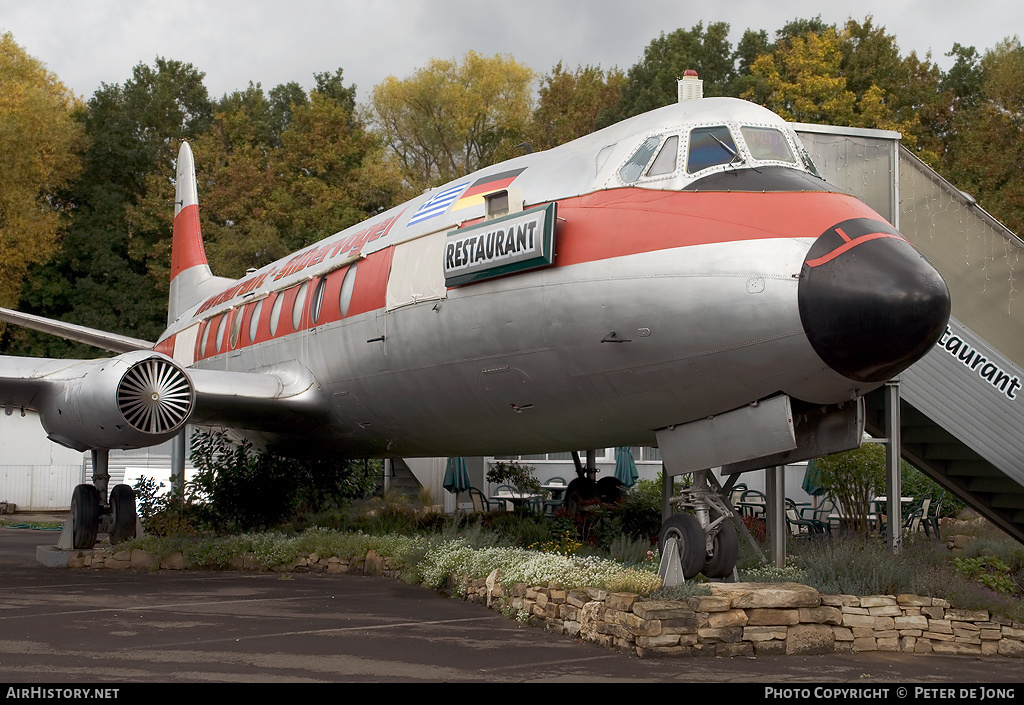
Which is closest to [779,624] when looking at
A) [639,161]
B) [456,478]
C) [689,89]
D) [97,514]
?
[639,161]

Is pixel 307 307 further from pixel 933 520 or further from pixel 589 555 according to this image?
pixel 933 520

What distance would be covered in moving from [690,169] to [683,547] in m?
3.16

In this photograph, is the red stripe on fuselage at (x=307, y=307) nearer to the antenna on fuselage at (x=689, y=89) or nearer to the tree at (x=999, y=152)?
the antenna on fuselage at (x=689, y=89)

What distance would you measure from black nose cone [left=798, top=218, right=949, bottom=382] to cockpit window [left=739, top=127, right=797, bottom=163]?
4.91 feet

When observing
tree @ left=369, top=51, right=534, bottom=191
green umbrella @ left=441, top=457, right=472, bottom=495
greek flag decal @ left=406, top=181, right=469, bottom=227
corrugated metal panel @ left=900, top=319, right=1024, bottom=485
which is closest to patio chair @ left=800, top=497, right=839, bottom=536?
corrugated metal panel @ left=900, top=319, right=1024, bottom=485

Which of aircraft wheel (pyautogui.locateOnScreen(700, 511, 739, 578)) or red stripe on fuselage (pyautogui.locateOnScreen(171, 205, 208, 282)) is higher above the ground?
red stripe on fuselage (pyautogui.locateOnScreen(171, 205, 208, 282))

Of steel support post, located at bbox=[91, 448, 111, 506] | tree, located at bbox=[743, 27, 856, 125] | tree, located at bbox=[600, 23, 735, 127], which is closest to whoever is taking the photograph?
steel support post, located at bbox=[91, 448, 111, 506]

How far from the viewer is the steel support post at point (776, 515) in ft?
34.7

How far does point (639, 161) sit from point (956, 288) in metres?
5.31

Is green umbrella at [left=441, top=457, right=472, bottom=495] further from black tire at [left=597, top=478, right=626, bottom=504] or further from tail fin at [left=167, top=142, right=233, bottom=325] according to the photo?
tail fin at [left=167, top=142, right=233, bottom=325]

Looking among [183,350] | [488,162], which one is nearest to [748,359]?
[183,350]

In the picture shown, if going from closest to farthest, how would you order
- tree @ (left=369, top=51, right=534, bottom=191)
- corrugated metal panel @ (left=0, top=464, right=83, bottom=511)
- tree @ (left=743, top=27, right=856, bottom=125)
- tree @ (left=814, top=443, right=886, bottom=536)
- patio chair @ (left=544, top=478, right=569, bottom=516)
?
tree @ (left=814, top=443, right=886, bottom=536) < patio chair @ (left=544, top=478, right=569, bottom=516) < corrugated metal panel @ (left=0, top=464, right=83, bottom=511) < tree @ (left=743, top=27, right=856, bottom=125) < tree @ (left=369, top=51, right=534, bottom=191)

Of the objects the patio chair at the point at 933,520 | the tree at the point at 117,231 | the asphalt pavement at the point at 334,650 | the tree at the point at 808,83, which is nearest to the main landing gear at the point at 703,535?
the asphalt pavement at the point at 334,650

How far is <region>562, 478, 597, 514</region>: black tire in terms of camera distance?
16.7 m
